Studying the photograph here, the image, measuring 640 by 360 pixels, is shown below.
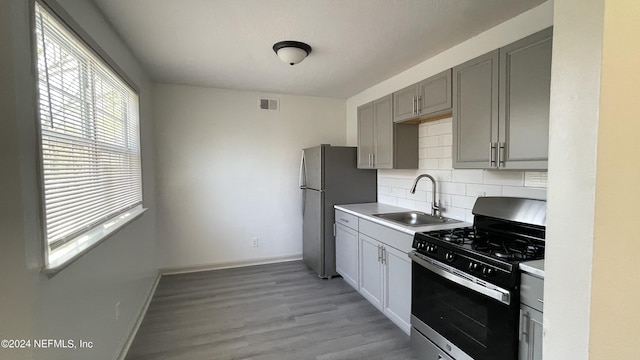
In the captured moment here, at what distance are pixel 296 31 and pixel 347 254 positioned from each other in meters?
2.35

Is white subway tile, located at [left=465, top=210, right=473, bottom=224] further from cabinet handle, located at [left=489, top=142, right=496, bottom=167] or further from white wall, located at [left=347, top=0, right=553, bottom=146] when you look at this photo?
white wall, located at [left=347, top=0, right=553, bottom=146]

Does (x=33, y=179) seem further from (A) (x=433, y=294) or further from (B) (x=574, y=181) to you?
(A) (x=433, y=294)

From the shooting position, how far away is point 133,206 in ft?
8.80

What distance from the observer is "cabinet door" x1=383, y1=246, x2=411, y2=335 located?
2279 millimetres

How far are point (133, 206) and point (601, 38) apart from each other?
3.23m

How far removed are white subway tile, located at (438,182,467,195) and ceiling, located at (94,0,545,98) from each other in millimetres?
1232

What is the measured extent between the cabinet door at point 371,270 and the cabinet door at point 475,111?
1.09 metres

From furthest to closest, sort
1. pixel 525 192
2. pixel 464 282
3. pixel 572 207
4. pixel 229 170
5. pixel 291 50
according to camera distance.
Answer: pixel 229 170 < pixel 291 50 < pixel 525 192 < pixel 464 282 < pixel 572 207

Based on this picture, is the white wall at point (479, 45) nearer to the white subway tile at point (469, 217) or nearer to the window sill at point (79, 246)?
the white subway tile at point (469, 217)

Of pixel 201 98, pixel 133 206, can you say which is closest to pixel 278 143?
pixel 201 98

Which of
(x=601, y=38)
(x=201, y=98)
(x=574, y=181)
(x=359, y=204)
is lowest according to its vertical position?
(x=359, y=204)

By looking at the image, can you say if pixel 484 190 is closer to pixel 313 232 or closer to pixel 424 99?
pixel 424 99

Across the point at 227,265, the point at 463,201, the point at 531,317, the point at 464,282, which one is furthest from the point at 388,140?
the point at 227,265

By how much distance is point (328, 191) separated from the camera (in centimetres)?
353
